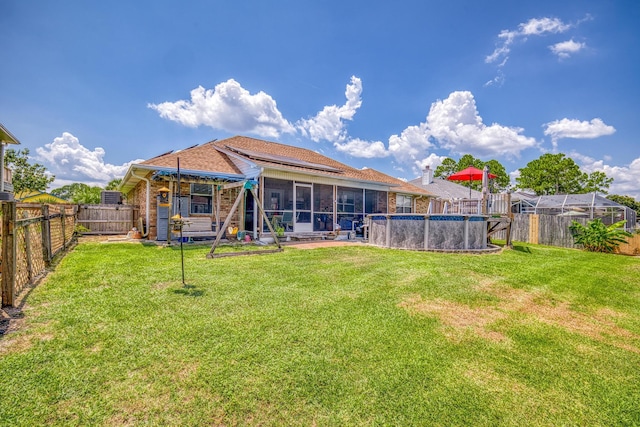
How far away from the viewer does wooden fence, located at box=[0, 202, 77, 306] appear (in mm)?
3492

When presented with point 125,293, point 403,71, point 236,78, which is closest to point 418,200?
point 403,71

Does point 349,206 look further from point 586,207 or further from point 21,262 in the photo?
point 586,207

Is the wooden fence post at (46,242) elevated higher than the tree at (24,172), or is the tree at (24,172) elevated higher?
the tree at (24,172)

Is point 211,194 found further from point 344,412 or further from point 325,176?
point 344,412

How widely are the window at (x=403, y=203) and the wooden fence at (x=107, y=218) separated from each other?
1512cm

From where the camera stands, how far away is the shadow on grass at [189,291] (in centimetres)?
438

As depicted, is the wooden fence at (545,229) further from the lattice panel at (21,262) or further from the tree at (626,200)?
the tree at (626,200)

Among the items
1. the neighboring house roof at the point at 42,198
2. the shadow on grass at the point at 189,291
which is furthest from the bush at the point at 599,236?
the neighboring house roof at the point at 42,198

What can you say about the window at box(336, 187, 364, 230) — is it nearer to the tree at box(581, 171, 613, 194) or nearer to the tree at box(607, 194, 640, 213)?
the tree at box(581, 171, 613, 194)

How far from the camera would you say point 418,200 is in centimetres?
2020

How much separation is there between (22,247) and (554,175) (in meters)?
49.9

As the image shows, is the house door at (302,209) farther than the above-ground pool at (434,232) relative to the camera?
Yes

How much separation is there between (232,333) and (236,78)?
15456 millimetres

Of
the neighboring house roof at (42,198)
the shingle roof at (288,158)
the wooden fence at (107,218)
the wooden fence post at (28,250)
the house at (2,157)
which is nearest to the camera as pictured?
the wooden fence post at (28,250)
